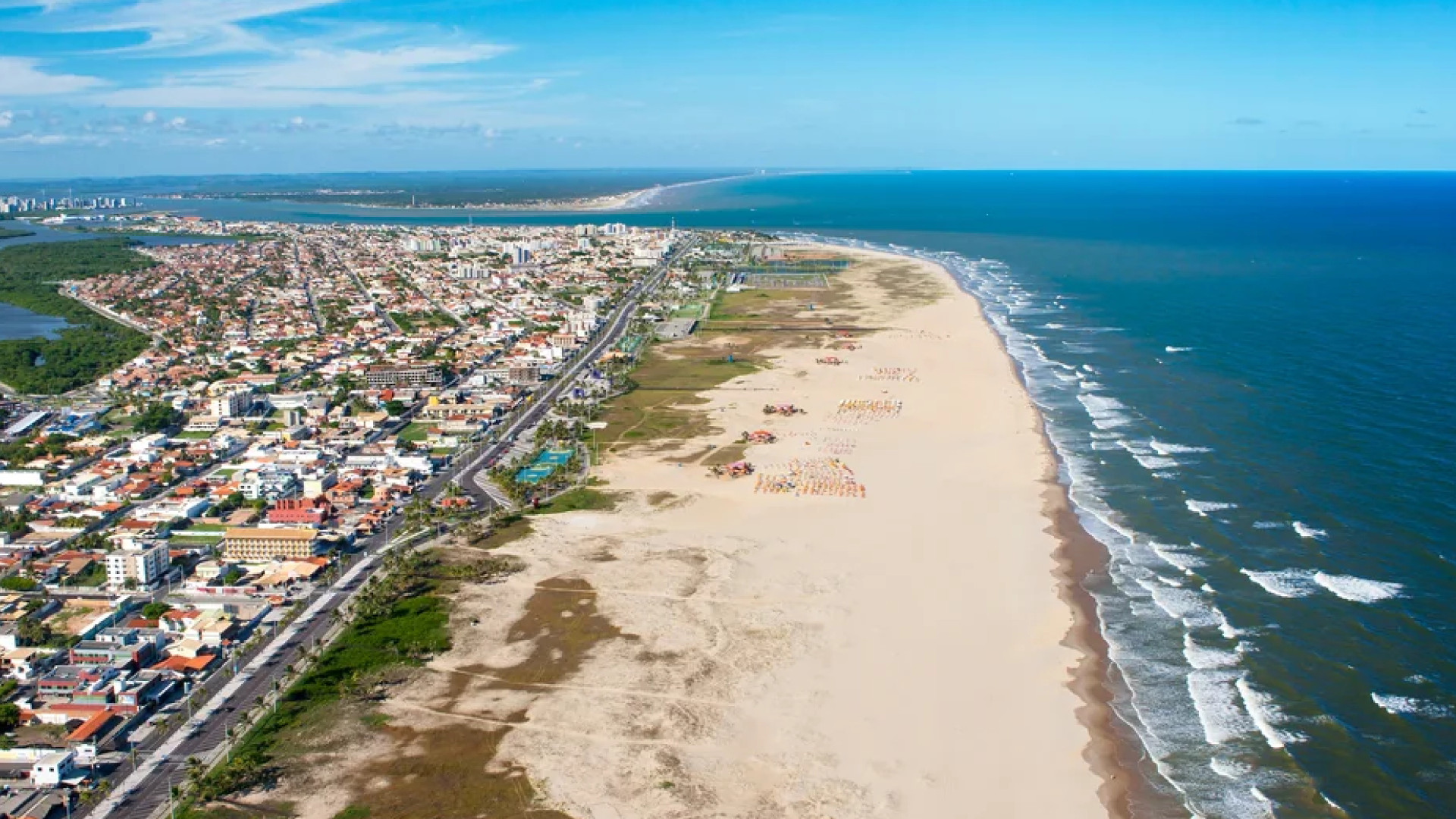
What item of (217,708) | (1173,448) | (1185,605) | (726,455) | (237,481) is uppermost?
(1173,448)

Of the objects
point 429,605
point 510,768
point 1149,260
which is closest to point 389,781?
point 510,768

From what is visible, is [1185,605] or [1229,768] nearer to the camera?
[1229,768]

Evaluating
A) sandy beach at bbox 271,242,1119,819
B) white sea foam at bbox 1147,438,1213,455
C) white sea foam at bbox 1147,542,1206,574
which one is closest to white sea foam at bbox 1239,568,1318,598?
white sea foam at bbox 1147,542,1206,574

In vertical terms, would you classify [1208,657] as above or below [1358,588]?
below

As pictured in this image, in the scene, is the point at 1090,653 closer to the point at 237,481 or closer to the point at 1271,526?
the point at 1271,526

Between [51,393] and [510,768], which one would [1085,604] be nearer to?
[510,768]

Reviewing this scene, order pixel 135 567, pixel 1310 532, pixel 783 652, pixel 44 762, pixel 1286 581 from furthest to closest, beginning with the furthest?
1. pixel 1310 532
2. pixel 135 567
3. pixel 1286 581
4. pixel 783 652
5. pixel 44 762

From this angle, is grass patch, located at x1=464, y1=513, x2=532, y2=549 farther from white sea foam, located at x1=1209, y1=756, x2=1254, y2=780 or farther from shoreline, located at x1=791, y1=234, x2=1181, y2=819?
white sea foam, located at x1=1209, y1=756, x2=1254, y2=780

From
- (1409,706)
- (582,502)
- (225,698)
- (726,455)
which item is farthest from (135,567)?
(1409,706)
